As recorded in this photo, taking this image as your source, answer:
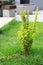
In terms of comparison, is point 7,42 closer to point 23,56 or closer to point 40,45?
point 40,45

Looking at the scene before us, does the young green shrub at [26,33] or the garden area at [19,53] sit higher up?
the young green shrub at [26,33]

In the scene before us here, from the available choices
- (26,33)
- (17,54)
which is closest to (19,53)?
(17,54)

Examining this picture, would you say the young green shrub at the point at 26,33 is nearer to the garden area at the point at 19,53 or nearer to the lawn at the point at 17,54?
the garden area at the point at 19,53

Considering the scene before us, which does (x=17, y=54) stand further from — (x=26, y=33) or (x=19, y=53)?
(x=26, y=33)

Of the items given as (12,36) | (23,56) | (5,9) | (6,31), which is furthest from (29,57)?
(5,9)

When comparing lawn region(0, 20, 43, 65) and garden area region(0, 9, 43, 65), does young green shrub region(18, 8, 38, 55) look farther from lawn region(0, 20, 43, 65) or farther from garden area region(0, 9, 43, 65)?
lawn region(0, 20, 43, 65)

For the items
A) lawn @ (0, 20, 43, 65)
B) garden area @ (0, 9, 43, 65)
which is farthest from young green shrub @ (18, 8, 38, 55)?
lawn @ (0, 20, 43, 65)

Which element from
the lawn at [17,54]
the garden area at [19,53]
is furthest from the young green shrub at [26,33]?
the lawn at [17,54]

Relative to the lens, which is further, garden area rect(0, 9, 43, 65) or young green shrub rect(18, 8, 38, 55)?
young green shrub rect(18, 8, 38, 55)

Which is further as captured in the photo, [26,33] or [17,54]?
[17,54]

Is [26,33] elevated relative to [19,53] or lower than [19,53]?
elevated

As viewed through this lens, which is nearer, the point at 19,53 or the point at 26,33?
the point at 26,33

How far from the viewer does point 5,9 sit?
1149 centimetres

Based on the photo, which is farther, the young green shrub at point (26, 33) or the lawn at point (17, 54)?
the young green shrub at point (26, 33)
